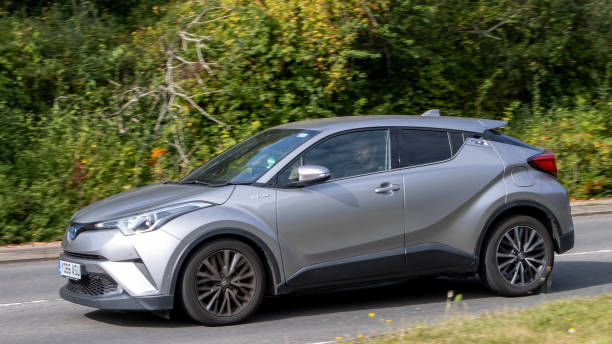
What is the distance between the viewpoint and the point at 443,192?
7.27 metres

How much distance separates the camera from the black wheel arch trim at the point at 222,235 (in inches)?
251

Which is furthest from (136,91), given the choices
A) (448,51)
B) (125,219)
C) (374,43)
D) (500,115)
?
(125,219)

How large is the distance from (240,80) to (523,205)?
26.7 feet

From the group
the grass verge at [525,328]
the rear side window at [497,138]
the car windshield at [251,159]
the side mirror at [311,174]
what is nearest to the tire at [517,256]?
the rear side window at [497,138]

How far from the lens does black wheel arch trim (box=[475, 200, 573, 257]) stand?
7430 millimetres

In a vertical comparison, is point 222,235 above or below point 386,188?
below

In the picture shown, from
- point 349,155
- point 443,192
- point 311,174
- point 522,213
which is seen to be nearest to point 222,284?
point 311,174

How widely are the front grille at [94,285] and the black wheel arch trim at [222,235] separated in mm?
482

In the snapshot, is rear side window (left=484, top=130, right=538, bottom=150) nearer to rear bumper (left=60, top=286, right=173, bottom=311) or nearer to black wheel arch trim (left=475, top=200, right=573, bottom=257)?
black wheel arch trim (left=475, top=200, right=573, bottom=257)

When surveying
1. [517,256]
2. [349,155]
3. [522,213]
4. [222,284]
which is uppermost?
[349,155]

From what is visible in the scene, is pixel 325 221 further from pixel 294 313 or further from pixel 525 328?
pixel 525 328

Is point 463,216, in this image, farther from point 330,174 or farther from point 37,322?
point 37,322

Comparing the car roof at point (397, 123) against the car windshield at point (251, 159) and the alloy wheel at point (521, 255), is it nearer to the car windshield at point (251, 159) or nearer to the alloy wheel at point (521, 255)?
the car windshield at point (251, 159)

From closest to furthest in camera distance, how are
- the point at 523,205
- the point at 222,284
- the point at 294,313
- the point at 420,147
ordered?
the point at 222,284, the point at 294,313, the point at 420,147, the point at 523,205
